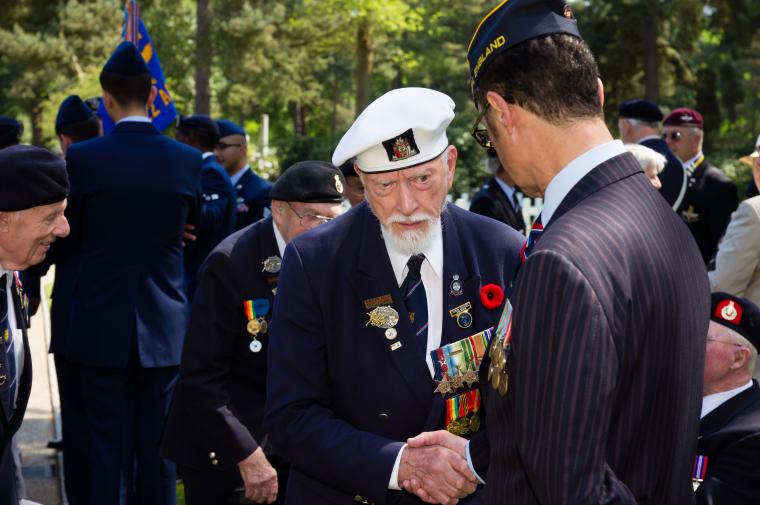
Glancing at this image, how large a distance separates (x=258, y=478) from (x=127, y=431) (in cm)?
159

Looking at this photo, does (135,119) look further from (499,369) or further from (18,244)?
(499,369)

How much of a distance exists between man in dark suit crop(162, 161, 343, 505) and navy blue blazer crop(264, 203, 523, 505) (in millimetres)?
1014

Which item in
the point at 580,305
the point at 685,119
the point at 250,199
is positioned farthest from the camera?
the point at 685,119

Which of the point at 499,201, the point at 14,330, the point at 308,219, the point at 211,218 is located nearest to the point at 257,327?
the point at 308,219

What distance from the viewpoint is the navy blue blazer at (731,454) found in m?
3.37

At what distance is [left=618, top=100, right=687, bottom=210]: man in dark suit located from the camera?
7.81 metres

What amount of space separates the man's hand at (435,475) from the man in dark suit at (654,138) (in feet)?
17.9

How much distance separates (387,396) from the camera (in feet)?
9.30

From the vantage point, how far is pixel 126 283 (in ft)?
17.2

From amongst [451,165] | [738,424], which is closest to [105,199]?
[451,165]

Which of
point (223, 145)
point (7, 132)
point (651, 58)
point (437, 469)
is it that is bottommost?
point (437, 469)

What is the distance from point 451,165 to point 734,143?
24.5 m

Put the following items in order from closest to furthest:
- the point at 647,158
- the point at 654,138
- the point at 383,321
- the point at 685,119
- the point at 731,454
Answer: the point at 383,321 < the point at 731,454 < the point at 647,158 < the point at 654,138 < the point at 685,119

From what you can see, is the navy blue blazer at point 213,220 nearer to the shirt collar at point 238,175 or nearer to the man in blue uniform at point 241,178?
the man in blue uniform at point 241,178
